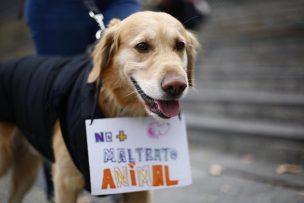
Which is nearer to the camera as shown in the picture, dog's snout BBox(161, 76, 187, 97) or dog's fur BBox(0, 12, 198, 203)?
dog's snout BBox(161, 76, 187, 97)

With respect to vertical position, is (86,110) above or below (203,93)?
above

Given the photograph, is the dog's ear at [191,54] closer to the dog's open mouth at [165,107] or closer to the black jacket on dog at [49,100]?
the dog's open mouth at [165,107]

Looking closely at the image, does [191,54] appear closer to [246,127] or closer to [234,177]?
[234,177]

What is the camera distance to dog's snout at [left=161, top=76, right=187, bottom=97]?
8.06 ft

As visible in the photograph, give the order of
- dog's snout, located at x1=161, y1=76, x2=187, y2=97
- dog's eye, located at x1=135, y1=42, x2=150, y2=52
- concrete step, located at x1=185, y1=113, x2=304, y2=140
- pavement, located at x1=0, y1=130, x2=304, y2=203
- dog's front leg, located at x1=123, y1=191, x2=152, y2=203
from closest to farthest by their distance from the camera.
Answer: dog's snout, located at x1=161, y1=76, x2=187, y2=97 → dog's eye, located at x1=135, y1=42, x2=150, y2=52 → dog's front leg, located at x1=123, y1=191, x2=152, y2=203 → pavement, located at x1=0, y1=130, x2=304, y2=203 → concrete step, located at x1=185, y1=113, x2=304, y2=140

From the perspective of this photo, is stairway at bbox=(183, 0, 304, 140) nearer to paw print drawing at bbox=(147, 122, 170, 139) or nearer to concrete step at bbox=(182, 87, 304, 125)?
concrete step at bbox=(182, 87, 304, 125)

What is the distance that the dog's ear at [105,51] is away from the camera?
2.84 m

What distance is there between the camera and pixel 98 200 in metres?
4.41

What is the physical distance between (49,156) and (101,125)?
2.32 ft

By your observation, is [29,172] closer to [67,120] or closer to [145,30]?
[67,120]

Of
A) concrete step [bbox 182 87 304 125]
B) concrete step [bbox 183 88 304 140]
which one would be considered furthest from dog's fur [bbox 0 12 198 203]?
concrete step [bbox 183 88 304 140]

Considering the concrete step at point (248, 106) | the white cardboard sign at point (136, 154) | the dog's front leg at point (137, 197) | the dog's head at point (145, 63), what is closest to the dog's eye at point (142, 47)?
the dog's head at point (145, 63)

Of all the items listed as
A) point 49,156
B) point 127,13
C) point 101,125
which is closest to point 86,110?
point 101,125

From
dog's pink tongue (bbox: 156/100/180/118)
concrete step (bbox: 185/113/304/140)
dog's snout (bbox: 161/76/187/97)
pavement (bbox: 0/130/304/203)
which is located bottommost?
pavement (bbox: 0/130/304/203)
